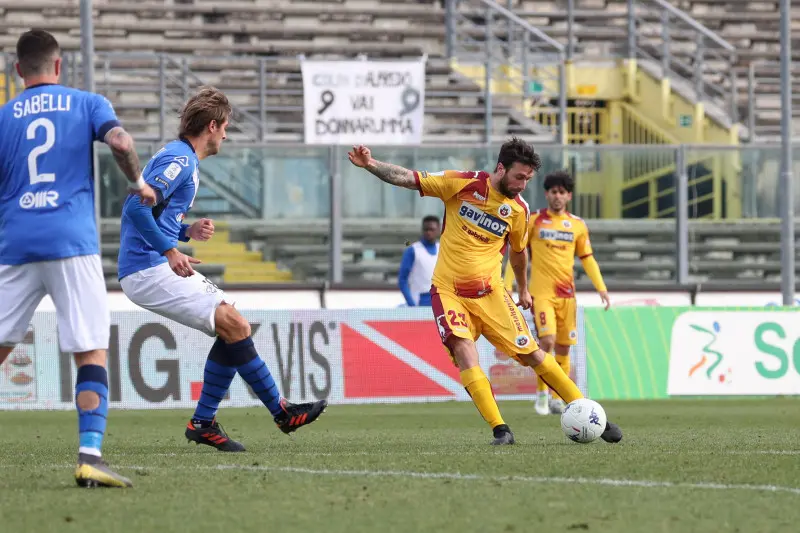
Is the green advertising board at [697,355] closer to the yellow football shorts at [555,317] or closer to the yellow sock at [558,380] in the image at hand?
the yellow football shorts at [555,317]

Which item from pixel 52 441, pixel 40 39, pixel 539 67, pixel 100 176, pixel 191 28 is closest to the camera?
pixel 40 39

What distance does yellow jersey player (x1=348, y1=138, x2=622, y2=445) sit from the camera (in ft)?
31.2

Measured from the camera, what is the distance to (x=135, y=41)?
26.9 meters

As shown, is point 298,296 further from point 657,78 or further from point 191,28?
point 657,78

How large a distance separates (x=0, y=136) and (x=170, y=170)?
66.3 inches

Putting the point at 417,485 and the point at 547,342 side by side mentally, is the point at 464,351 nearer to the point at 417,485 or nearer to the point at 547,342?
the point at 417,485

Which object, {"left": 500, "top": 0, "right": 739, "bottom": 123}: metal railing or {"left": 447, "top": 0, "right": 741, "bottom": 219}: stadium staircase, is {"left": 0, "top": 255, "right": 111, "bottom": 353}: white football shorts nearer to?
{"left": 447, "top": 0, "right": 741, "bottom": 219}: stadium staircase

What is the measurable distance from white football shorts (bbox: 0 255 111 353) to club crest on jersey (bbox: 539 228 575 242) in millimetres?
7815

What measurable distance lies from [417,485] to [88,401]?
1538 mm

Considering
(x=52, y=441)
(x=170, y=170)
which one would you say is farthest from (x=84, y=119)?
(x=52, y=441)

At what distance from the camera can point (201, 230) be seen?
8.43 metres

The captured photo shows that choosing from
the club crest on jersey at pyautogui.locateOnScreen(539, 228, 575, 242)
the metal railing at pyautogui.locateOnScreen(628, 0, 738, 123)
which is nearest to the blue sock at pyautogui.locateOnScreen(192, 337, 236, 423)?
the club crest on jersey at pyautogui.locateOnScreen(539, 228, 575, 242)

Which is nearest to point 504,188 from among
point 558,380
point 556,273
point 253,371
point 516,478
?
point 558,380

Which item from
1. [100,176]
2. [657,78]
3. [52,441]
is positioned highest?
[657,78]
